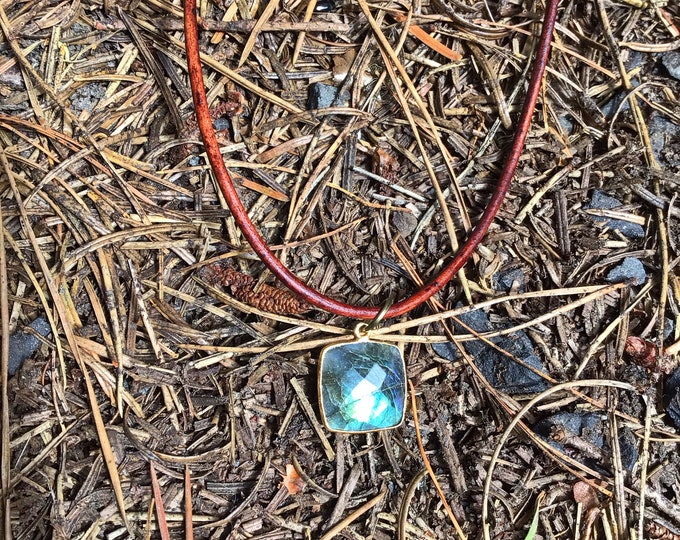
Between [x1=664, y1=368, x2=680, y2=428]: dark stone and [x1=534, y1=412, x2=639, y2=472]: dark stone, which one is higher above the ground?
[x1=664, y1=368, x2=680, y2=428]: dark stone

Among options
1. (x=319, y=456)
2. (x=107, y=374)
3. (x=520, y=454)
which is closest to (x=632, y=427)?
(x=520, y=454)

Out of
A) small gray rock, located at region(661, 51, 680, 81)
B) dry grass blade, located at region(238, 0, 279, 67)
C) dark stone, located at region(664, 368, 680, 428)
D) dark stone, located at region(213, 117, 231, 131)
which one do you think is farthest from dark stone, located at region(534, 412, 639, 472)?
dry grass blade, located at region(238, 0, 279, 67)

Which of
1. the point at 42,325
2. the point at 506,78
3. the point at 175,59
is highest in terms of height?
the point at 175,59

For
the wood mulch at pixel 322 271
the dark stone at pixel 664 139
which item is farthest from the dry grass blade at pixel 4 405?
the dark stone at pixel 664 139

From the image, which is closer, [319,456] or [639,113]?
[319,456]

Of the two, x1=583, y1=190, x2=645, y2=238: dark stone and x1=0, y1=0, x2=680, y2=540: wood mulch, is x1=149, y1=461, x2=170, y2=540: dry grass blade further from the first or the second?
x1=583, y1=190, x2=645, y2=238: dark stone

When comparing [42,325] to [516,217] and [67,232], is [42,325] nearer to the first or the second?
[67,232]

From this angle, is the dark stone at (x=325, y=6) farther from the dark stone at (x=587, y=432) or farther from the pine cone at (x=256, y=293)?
the dark stone at (x=587, y=432)
